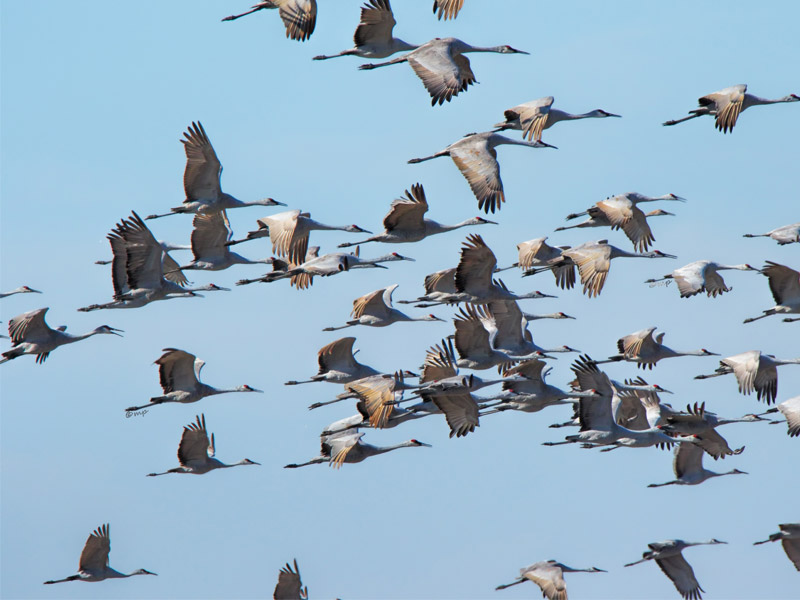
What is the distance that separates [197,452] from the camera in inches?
Answer: 1205

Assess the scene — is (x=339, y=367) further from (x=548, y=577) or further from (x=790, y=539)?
(x=790, y=539)

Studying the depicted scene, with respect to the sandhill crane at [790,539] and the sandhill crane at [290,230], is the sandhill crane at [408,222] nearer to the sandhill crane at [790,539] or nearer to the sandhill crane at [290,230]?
the sandhill crane at [290,230]

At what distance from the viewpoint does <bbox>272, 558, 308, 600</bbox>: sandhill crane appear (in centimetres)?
2922

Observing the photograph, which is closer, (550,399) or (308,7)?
(308,7)

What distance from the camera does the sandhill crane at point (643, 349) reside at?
101 feet

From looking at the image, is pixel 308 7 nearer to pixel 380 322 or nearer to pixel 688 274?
pixel 380 322

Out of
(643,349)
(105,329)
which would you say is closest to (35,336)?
(105,329)

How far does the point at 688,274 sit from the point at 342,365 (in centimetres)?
696

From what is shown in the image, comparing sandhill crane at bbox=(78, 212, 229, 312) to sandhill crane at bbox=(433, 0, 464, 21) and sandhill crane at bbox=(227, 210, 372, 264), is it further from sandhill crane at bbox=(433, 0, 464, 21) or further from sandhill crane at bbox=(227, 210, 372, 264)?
sandhill crane at bbox=(433, 0, 464, 21)

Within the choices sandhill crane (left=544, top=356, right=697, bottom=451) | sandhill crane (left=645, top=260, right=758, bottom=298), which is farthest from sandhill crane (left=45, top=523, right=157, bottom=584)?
sandhill crane (left=645, top=260, right=758, bottom=298)

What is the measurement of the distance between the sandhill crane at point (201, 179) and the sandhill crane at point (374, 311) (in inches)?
127

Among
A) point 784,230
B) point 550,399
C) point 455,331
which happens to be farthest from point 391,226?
point 784,230

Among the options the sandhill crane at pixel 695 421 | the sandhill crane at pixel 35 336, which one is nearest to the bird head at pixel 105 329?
the sandhill crane at pixel 35 336

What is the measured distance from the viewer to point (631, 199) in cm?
3100
